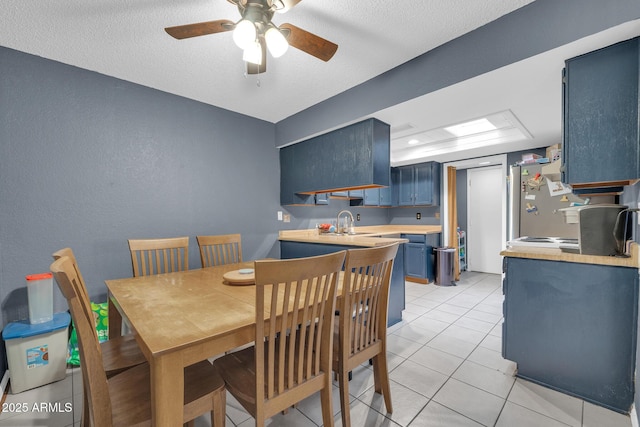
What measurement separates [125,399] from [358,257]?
111 cm

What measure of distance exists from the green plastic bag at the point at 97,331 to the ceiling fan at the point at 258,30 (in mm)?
2171

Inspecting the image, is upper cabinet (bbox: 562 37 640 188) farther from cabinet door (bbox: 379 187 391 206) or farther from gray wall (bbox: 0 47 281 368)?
cabinet door (bbox: 379 187 391 206)

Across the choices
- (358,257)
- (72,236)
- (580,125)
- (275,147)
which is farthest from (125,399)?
(275,147)

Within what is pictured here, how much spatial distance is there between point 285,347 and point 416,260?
3.79m

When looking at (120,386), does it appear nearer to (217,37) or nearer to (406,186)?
(217,37)

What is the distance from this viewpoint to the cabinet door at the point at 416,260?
14.6 ft

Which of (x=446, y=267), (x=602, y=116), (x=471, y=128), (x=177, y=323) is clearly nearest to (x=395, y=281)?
(x=446, y=267)

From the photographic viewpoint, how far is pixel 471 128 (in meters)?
3.38

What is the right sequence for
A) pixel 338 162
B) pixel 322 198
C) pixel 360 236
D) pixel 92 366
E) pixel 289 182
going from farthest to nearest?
pixel 322 198 → pixel 289 182 → pixel 360 236 → pixel 338 162 → pixel 92 366

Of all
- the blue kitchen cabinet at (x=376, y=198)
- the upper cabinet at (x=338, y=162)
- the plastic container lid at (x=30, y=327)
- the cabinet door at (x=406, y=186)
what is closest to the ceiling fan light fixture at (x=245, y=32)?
the upper cabinet at (x=338, y=162)

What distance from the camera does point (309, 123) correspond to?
3.22m

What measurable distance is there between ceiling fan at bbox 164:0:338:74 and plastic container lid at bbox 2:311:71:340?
7.03 ft

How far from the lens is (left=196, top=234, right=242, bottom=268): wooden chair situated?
2.52 metres

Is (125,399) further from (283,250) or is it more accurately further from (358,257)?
(283,250)
